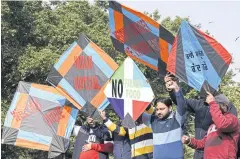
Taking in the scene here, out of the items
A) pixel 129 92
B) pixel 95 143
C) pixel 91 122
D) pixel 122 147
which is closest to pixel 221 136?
pixel 129 92

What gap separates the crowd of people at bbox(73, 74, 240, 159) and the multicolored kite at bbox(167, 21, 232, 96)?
0.55ft

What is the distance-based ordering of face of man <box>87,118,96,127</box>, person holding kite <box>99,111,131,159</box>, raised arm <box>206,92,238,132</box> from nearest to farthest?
raised arm <box>206,92,238,132</box> → person holding kite <box>99,111,131,159</box> → face of man <box>87,118,96,127</box>

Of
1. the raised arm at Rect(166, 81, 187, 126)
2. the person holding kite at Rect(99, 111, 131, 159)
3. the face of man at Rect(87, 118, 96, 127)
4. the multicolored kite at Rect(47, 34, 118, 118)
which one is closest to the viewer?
the raised arm at Rect(166, 81, 187, 126)

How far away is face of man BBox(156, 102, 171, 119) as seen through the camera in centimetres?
599

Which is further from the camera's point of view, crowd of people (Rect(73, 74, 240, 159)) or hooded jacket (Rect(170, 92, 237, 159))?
hooded jacket (Rect(170, 92, 237, 159))

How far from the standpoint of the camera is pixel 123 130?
699 centimetres

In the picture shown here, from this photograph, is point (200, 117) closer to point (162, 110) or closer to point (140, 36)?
point (162, 110)

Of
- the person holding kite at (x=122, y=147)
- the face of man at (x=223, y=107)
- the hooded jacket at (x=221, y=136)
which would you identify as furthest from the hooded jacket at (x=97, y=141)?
the face of man at (x=223, y=107)

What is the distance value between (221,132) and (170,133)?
2.66 feet

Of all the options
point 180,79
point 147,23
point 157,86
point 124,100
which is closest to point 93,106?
point 124,100

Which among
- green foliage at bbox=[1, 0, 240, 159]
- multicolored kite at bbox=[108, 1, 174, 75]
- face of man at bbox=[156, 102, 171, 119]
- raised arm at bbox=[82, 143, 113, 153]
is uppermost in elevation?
green foliage at bbox=[1, 0, 240, 159]

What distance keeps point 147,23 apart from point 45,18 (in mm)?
14402

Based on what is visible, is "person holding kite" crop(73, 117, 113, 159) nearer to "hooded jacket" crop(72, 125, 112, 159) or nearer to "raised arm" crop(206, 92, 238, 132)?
"hooded jacket" crop(72, 125, 112, 159)

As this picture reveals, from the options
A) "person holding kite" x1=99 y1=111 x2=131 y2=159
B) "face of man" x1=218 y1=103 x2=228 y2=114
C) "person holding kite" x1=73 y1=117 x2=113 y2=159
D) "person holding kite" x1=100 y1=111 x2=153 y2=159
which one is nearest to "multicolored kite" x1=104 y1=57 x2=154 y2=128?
"person holding kite" x1=100 y1=111 x2=153 y2=159
